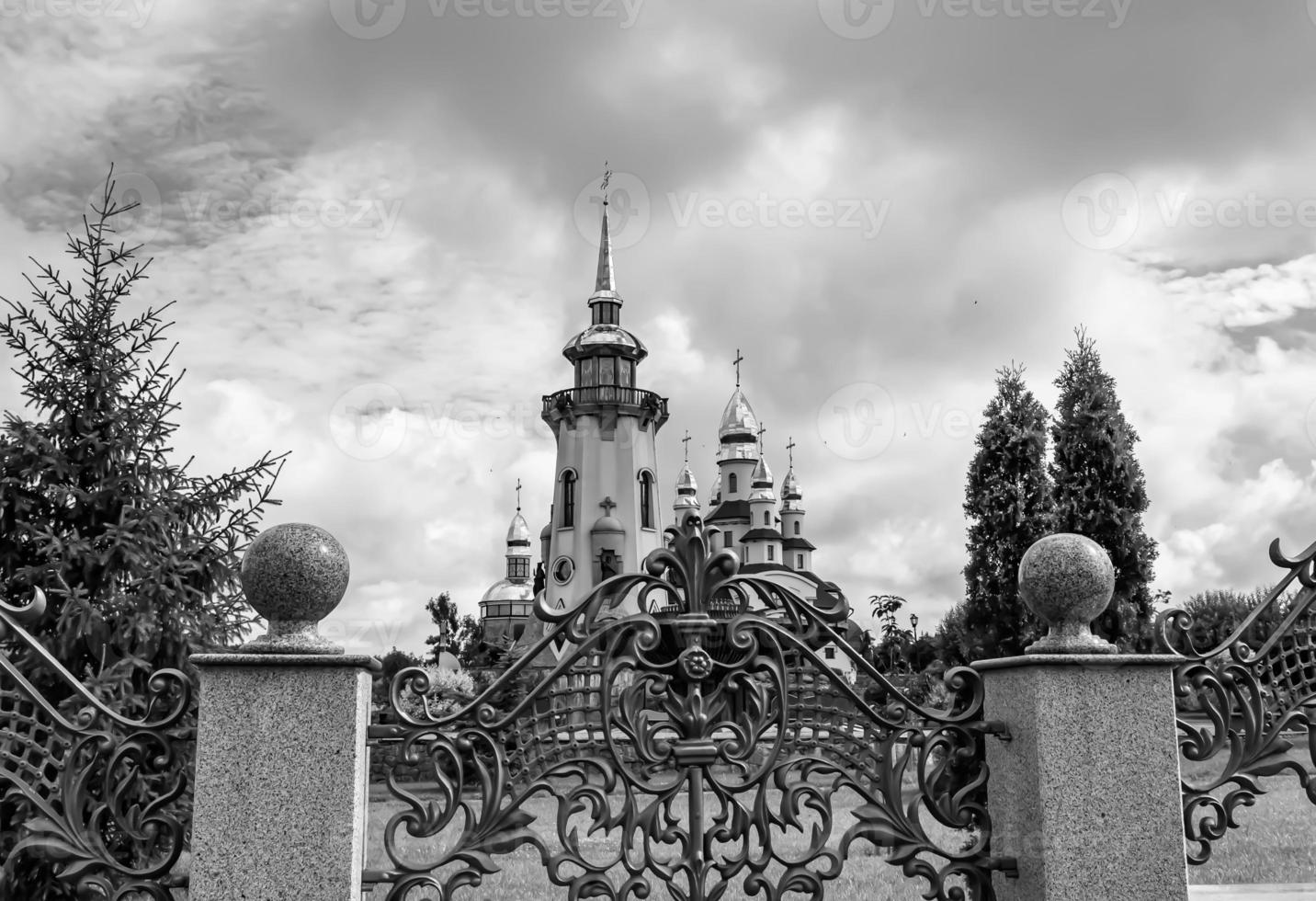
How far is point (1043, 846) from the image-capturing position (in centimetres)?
449

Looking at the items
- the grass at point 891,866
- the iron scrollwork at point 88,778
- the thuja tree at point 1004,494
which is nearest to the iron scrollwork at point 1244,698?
the grass at point 891,866

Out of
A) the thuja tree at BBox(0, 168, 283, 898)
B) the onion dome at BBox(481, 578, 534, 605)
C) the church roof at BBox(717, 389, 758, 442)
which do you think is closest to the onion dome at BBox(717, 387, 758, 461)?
the church roof at BBox(717, 389, 758, 442)

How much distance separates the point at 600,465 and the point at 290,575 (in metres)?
41.8

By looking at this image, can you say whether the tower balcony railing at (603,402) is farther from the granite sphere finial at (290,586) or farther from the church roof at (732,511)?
the granite sphere finial at (290,586)

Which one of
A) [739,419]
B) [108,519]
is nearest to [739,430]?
[739,419]

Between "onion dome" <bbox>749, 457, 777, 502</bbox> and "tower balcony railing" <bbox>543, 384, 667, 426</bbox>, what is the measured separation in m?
18.8

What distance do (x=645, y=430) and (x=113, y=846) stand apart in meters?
41.5

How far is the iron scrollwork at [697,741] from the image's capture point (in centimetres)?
453

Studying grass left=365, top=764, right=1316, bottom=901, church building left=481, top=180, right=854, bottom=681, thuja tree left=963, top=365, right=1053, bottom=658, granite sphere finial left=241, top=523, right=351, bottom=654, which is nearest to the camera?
granite sphere finial left=241, top=523, right=351, bottom=654

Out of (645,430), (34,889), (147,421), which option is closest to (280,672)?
(34,889)

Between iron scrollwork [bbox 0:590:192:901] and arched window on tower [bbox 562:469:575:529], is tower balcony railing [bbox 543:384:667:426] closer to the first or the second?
arched window on tower [bbox 562:469:575:529]

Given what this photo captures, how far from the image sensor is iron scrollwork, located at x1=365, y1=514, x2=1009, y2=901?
4531mm

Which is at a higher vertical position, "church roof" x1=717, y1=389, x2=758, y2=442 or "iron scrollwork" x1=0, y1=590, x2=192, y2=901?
"church roof" x1=717, y1=389, x2=758, y2=442

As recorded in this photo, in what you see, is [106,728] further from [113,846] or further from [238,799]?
[238,799]
